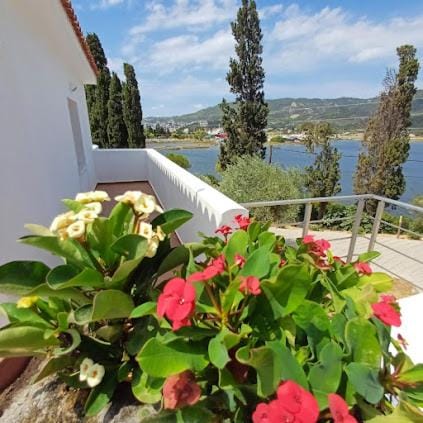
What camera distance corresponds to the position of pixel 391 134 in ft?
48.1

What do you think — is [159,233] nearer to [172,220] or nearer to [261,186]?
[172,220]

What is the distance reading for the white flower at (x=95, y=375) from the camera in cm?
90

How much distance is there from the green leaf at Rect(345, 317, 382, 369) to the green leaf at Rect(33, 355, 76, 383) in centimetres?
92

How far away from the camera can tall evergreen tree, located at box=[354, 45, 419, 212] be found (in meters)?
13.9

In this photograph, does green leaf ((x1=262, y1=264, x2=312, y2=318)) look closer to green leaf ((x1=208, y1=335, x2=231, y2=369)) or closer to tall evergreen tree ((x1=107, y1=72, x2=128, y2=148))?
green leaf ((x1=208, y1=335, x2=231, y2=369))

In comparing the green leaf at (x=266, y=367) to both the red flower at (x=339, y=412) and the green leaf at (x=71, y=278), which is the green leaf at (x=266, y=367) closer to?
the red flower at (x=339, y=412)

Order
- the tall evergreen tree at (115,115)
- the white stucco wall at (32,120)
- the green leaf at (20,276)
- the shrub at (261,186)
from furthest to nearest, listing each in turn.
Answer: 1. the tall evergreen tree at (115,115)
2. the shrub at (261,186)
3. the white stucco wall at (32,120)
4. the green leaf at (20,276)

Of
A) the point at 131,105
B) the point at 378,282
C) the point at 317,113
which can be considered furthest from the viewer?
the point at 317,113

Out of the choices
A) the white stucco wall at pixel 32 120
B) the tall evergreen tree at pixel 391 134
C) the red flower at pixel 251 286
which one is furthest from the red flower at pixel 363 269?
the tall evergreen tree at pixel 391 134

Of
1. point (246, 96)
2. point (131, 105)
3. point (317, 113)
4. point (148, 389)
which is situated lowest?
point (148, 389)

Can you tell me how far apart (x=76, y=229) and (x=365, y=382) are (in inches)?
34.3

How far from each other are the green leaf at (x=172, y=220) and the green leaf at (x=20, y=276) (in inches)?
17.3

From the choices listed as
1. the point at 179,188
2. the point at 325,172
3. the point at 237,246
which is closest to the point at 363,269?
the point at 237,246

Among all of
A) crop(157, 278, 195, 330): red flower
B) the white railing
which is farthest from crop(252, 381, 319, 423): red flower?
the white railing
